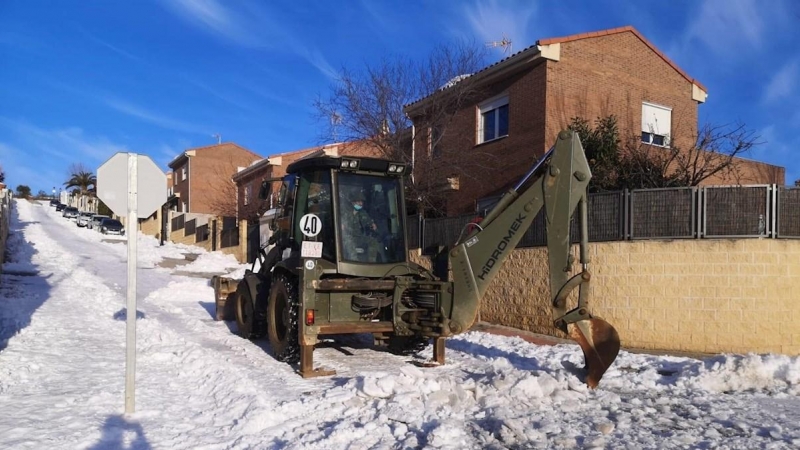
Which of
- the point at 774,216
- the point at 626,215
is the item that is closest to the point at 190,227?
the point at 626,215

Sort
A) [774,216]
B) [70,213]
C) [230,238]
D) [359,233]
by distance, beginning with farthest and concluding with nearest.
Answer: [70,213], [230,238], [774,216], [359,233]

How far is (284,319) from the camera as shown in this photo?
9.25 m

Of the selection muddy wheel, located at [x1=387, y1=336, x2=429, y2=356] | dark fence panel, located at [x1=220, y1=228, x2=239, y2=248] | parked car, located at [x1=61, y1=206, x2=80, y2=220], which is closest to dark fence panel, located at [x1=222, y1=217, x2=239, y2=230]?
dark fence panel, located at [x1=220, y1=228, x2=239, y2=248]

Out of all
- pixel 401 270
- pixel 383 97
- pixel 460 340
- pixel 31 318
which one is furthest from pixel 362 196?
pixel 383 97

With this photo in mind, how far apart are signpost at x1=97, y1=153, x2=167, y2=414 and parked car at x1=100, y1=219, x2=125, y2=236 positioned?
117 ft

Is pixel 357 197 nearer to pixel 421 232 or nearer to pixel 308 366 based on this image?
pixel 308 366

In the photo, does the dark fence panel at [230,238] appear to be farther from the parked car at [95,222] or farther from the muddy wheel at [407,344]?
the muddy wheel at [407,344]

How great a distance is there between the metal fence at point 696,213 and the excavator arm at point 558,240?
259 cm

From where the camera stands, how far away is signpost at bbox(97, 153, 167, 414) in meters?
6.49

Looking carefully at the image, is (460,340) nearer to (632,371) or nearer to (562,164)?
(632,371)

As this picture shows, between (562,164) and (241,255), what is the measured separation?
21.5m

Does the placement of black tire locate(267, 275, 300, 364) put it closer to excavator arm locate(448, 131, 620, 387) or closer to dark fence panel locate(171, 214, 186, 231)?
excavator arm locate(448, 131, 620, 387)

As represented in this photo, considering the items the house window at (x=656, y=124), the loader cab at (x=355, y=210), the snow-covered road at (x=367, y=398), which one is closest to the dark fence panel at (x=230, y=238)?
the snow-covered road at (x=367, y=398)

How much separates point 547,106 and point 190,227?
24793mm
